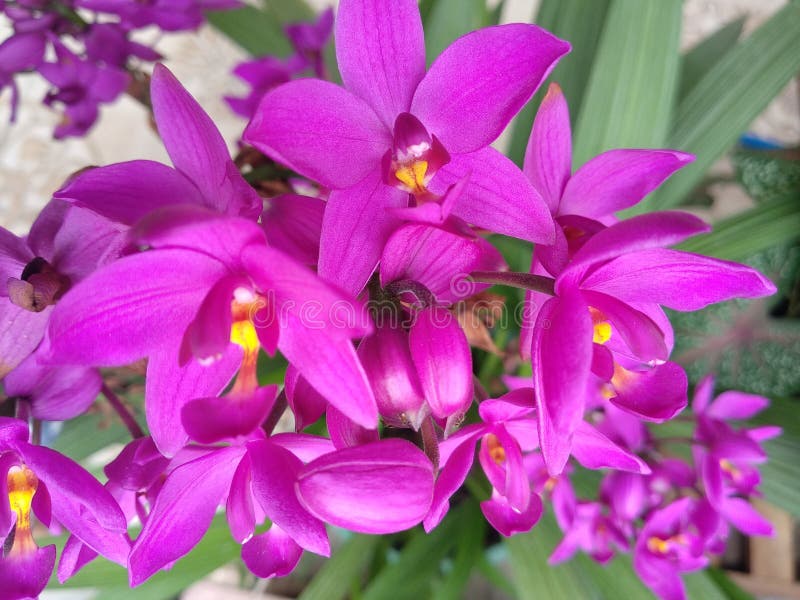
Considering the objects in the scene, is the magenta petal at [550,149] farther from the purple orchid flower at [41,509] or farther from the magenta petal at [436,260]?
the purple orchid flower at [41,509]

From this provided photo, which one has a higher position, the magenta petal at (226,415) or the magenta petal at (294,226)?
the magenta petal at (294,226)

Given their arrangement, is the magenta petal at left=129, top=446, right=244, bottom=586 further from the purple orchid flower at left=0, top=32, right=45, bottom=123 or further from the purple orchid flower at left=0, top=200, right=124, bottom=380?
the purple orchid flower at left=0, top=32, right=45, bottom=123

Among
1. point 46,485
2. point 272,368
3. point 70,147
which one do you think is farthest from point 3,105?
point 46,485

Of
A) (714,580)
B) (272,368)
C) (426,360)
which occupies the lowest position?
(714,580)

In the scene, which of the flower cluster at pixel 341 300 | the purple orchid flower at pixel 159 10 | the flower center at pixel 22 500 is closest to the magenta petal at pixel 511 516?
the flower cluster at pixel 341 300

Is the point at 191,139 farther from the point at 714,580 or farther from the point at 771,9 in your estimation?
the point at 771,9

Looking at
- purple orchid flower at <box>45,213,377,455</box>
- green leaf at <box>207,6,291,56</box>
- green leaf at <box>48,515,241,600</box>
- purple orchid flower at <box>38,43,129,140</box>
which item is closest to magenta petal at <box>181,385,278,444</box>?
purple orchid flower at <box>45,213,377,455</box>

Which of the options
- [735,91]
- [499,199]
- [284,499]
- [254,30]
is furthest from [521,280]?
[254,30]
